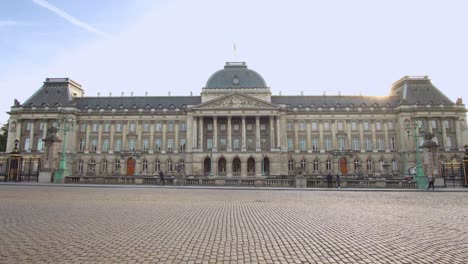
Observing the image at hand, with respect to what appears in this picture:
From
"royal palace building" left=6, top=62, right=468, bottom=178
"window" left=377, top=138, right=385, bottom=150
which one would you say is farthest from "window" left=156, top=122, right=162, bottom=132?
"window" left=377, top=138, right=385, bottom=150

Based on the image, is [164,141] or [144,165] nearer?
[144,165]

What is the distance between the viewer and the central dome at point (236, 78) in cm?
6012

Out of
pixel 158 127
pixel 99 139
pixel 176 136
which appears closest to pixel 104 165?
pixel 99 139

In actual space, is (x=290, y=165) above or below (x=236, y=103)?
below

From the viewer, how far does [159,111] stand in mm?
61969

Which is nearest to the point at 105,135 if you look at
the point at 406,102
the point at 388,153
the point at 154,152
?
the point at 154,152

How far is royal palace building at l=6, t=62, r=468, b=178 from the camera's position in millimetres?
57031

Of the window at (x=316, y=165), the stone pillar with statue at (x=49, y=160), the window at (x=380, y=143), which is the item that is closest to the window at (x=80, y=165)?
the stone pillar with statue at (x=49, y=160)

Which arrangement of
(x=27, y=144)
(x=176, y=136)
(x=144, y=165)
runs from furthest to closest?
(x=176, y=136) → (x=27, y=144) → (x=144, y=165)

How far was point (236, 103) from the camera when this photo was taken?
5741 centimetres

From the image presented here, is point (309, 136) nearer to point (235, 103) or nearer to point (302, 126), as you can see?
point (302, 126)

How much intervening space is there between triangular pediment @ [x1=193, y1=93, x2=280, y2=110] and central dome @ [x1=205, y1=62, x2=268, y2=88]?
11.6 ft

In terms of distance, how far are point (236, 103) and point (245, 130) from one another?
5689 mm

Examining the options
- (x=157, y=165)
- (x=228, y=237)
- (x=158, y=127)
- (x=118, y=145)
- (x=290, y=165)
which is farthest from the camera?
(x=158, y=127)
